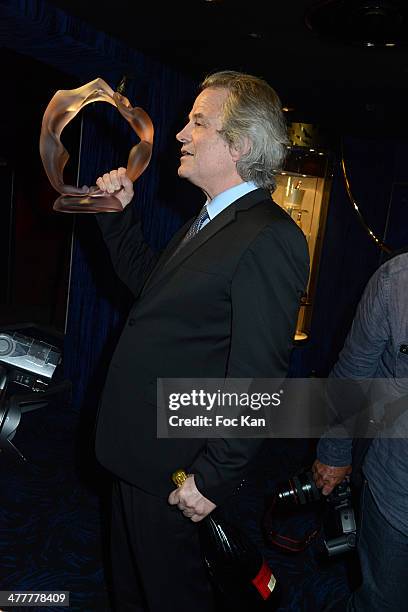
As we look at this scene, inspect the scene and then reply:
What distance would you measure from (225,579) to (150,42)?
102 inches

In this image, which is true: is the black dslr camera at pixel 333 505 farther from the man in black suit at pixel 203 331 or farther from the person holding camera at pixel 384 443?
the man in black suit at pixel 203 331

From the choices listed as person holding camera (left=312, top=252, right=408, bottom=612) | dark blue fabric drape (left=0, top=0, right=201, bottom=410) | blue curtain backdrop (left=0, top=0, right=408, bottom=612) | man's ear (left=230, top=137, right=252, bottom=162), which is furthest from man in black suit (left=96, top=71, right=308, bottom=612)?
dark blue fabric drape (left=0, top=0, right=201, bottom=410)

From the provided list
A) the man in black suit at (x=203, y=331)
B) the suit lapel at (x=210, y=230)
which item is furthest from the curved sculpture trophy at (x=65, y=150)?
the suit lapel at (x=210, y=230)

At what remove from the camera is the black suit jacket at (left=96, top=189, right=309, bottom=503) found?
1.27 m

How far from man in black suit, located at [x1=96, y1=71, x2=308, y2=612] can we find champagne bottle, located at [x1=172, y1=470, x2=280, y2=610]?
1.9 inches

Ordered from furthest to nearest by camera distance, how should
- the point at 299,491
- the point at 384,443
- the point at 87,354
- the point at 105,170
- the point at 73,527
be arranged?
the point at 87,354 → the point at 105,170 → the point at 73,527 → the point at 299,491 → the point at 384,443

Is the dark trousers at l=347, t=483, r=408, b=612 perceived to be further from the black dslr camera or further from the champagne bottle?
the champagne bottle

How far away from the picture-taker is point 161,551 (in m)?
1.48

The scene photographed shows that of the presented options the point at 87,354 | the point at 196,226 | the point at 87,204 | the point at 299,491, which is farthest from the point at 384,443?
the point at 87,354

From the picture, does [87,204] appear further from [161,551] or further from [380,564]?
[380,564]

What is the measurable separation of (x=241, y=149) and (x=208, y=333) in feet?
1.55

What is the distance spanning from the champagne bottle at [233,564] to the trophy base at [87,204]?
0.90m

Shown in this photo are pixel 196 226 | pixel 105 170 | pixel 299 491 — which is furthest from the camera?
pixel 105 170

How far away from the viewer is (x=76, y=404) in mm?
3943
